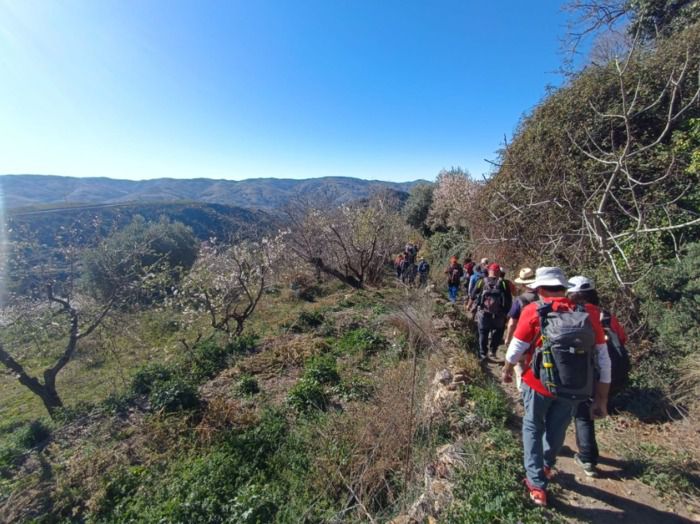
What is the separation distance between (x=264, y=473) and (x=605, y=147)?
31.1 feet

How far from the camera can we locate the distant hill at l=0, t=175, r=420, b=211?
271ft

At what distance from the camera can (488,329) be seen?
204 inches

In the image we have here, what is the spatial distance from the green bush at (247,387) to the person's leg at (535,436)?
4.62 m

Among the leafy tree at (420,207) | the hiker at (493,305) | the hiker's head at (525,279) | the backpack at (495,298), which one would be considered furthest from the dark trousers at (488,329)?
the leafy tree at (420,207)

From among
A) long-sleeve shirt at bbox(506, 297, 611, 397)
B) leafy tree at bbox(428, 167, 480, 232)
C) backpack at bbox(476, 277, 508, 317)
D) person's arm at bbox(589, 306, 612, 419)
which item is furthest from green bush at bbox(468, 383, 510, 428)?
leafy tree at bbox(428, 167, 480, 232)

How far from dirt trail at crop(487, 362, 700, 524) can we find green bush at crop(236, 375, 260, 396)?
4.75 meters

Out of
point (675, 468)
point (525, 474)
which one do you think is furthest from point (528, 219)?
point (525, 474)

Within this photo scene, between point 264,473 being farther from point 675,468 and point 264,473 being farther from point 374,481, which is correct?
point 675,468

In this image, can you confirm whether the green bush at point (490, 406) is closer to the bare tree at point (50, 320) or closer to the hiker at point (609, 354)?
the hiker at point (609, 354)

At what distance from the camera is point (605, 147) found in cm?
667

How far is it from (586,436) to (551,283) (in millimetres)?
1553

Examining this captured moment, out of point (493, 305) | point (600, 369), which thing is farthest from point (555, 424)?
point (493, 305)

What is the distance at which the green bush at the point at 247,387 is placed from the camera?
540 cm

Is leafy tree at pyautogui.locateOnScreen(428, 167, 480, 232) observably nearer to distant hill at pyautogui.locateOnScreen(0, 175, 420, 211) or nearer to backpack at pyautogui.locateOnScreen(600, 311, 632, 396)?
backpack at pyautogui.locateOnScreen(600, 311, 632, 396)
